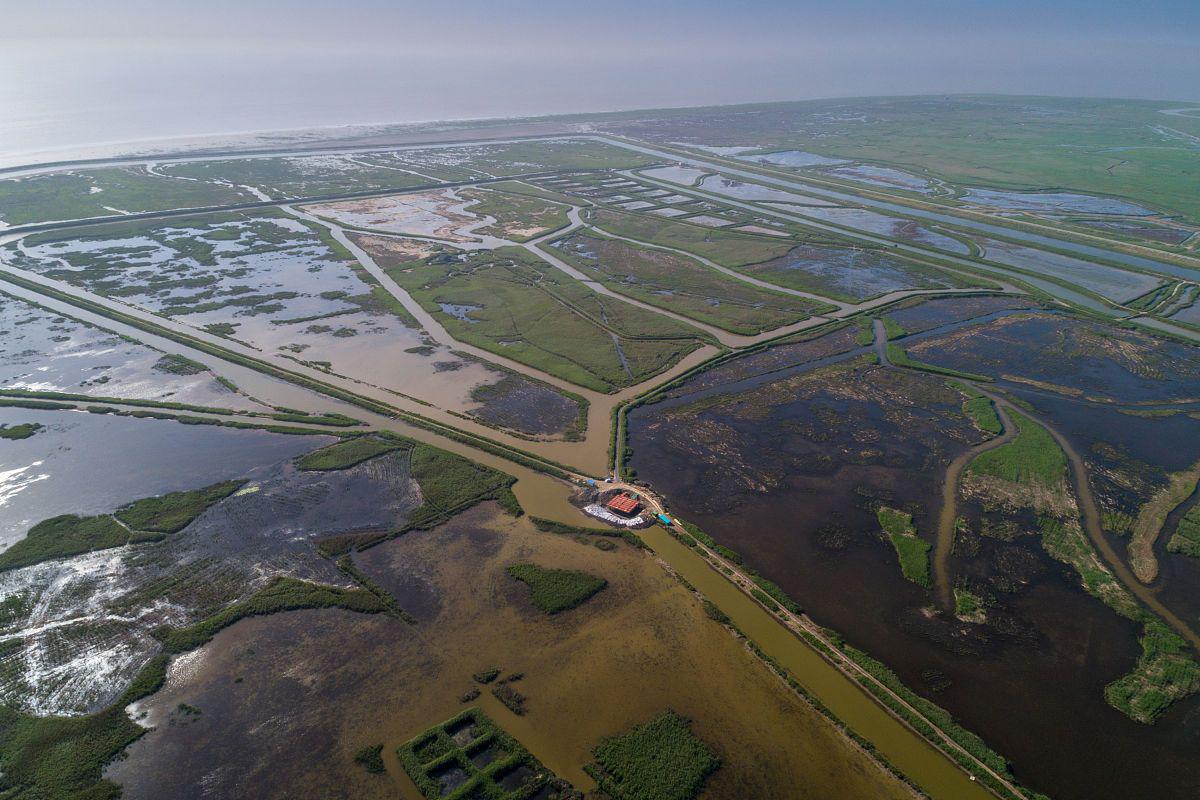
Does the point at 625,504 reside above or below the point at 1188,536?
above

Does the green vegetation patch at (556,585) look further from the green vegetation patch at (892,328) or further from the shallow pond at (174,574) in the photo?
the green vegetation patch at (892,328)

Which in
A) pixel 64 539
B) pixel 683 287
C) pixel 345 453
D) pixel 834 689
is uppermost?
pixel 683 287

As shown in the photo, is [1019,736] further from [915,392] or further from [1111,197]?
[1111,197]

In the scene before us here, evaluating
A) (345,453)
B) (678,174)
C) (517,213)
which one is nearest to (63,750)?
(345,453)

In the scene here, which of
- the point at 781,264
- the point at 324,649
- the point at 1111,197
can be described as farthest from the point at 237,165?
the point at 1111,197

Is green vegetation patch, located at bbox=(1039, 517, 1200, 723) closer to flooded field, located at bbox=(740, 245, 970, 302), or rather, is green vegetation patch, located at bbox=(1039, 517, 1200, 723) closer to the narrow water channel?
the narrow water channel

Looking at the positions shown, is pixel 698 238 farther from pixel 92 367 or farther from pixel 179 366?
pixel 92 367
